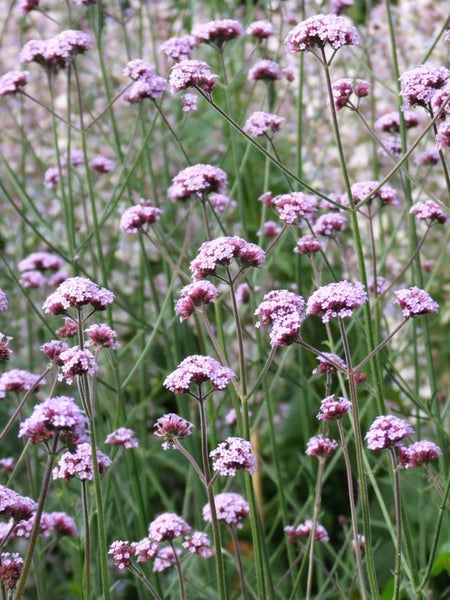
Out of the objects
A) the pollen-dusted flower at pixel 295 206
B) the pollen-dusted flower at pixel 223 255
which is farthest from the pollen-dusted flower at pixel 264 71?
the pollen-dusted flower at pixel 223 255

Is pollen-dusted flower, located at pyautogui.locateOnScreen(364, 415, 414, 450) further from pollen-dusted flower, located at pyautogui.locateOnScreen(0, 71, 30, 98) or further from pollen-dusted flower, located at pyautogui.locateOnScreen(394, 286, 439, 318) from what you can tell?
pollen-dusted flower, located at pyautogui.locateOnScreen(0, 71, 30, 98)

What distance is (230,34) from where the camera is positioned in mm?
2338

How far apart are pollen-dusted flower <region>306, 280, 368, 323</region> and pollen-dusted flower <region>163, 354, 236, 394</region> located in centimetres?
18

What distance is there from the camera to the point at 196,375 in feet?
5.00

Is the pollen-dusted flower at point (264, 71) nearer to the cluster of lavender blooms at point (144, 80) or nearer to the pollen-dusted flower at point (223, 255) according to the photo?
the cluster of lavender blooms at point (144, 80)

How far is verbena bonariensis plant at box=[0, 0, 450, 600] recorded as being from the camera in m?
A: 1.60

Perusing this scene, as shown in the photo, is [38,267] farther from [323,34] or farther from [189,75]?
[323,34]

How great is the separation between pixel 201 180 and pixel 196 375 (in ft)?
2.06

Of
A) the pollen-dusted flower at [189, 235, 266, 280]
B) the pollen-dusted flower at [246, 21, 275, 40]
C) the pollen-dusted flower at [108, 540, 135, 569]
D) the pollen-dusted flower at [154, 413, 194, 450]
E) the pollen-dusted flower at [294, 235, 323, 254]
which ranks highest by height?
the pollen-dusted flower at [246, 21, 275, 40]

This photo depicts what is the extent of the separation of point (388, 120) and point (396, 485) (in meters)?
1.14

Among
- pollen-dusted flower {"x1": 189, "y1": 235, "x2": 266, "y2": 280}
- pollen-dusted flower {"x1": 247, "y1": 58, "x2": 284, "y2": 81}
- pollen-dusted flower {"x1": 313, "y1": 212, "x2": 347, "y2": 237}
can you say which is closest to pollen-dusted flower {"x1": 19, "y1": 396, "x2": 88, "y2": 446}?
pollen-dusted flower {"x1": 189, "y1": 235, "x2": 266, "y2": 280}

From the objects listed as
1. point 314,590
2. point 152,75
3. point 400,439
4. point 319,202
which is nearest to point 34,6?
point 152,75

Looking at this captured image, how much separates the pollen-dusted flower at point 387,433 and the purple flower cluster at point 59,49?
47.3 inches

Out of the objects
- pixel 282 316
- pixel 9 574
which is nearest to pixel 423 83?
pixel 282 316
